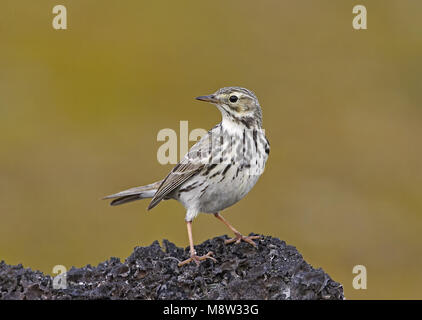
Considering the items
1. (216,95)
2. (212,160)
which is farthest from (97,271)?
(216,95)

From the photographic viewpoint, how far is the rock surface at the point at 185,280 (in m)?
5.32

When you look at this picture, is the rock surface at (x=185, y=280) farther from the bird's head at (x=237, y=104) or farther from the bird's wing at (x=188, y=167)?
the bird's head at (x=237, y=104)

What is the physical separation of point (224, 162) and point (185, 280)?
146cm

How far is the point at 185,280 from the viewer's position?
18.1 feet

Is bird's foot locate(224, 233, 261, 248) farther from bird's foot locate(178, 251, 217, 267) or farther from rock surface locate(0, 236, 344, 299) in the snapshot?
bird's foot locate(178, 251, 217, 267)

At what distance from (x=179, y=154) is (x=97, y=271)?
197 centimetres

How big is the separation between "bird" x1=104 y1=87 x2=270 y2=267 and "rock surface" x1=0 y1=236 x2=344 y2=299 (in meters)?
0.78

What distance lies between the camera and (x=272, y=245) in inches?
241

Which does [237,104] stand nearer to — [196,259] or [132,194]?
[132,194]

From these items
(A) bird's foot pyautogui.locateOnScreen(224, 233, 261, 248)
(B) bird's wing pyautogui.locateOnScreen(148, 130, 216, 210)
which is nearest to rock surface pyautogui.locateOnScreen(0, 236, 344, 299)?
(A) bird's foot pyautogui.locateOnScreen(224, 233, 261, 248)

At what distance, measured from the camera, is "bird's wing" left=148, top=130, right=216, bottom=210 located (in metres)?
6.75

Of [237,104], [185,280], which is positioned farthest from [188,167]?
[185,280]

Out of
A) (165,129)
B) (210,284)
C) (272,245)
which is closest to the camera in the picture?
(210,284)
